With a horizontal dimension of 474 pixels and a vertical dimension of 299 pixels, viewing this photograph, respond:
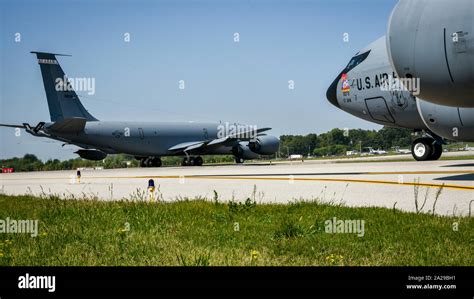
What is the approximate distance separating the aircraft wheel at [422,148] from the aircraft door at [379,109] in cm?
357

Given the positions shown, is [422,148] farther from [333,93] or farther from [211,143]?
[211,143]

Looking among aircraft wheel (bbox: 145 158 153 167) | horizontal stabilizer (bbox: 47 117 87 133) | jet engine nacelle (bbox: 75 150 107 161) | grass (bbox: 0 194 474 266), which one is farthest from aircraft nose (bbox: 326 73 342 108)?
aircraft wheel (bbox: 145 158 153 167)

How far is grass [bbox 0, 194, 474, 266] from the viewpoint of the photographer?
5.84m

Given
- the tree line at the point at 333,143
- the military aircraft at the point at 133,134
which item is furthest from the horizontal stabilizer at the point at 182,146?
the tree line at the point at 333,143

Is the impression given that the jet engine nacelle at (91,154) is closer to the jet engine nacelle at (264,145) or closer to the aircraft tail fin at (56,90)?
the aircraft tail fin at (56,90)

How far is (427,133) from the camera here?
28.0 meters

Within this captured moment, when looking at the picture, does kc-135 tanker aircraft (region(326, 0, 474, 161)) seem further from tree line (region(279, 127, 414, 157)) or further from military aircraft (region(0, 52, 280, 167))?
tree line (region(279, 127, 414, 157))

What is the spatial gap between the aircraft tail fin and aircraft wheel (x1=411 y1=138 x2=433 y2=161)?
28.4 m

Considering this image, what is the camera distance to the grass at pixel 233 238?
230 inches

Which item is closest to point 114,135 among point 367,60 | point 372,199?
point 367,60

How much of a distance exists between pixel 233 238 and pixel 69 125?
120 ft
